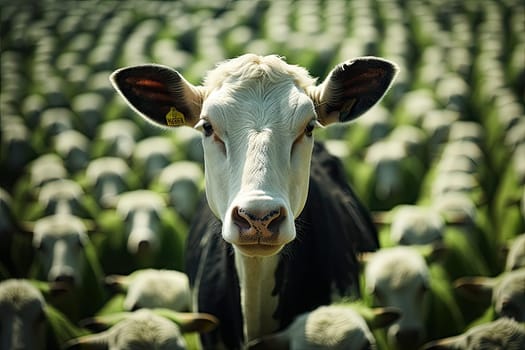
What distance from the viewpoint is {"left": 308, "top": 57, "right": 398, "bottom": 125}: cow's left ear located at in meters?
3.77

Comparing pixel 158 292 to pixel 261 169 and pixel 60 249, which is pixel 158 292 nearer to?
pixel 60 249

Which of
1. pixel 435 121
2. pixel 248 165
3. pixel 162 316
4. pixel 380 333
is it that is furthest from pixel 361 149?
pixel 248 165

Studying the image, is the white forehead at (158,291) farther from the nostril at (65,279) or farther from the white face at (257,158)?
the white face at (257,158)

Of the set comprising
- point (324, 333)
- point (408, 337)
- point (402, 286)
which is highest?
point (324, 333)

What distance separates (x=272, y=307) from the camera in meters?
4.18

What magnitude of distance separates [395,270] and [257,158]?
2502mm

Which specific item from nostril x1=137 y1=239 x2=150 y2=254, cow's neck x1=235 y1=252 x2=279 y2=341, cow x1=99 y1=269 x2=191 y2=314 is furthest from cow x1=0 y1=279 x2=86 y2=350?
nostril x1=137 y1=239 x2=150 y2=254

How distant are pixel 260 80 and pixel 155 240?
3829 millimetres

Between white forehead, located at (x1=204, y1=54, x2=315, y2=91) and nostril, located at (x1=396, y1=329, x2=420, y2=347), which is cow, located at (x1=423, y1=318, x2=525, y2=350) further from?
white forehead, located at (x1=204, y1=54, x2=315, y2=91)

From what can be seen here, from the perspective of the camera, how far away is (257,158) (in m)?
3.32

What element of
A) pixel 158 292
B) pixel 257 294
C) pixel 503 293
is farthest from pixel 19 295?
pixel 503 293

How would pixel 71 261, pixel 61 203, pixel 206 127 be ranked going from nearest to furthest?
pixel 206 127
pixel 71 261
pixel 61 203

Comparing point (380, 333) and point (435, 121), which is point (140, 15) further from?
point (380, 333)

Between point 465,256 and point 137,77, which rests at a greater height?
point 137,77
